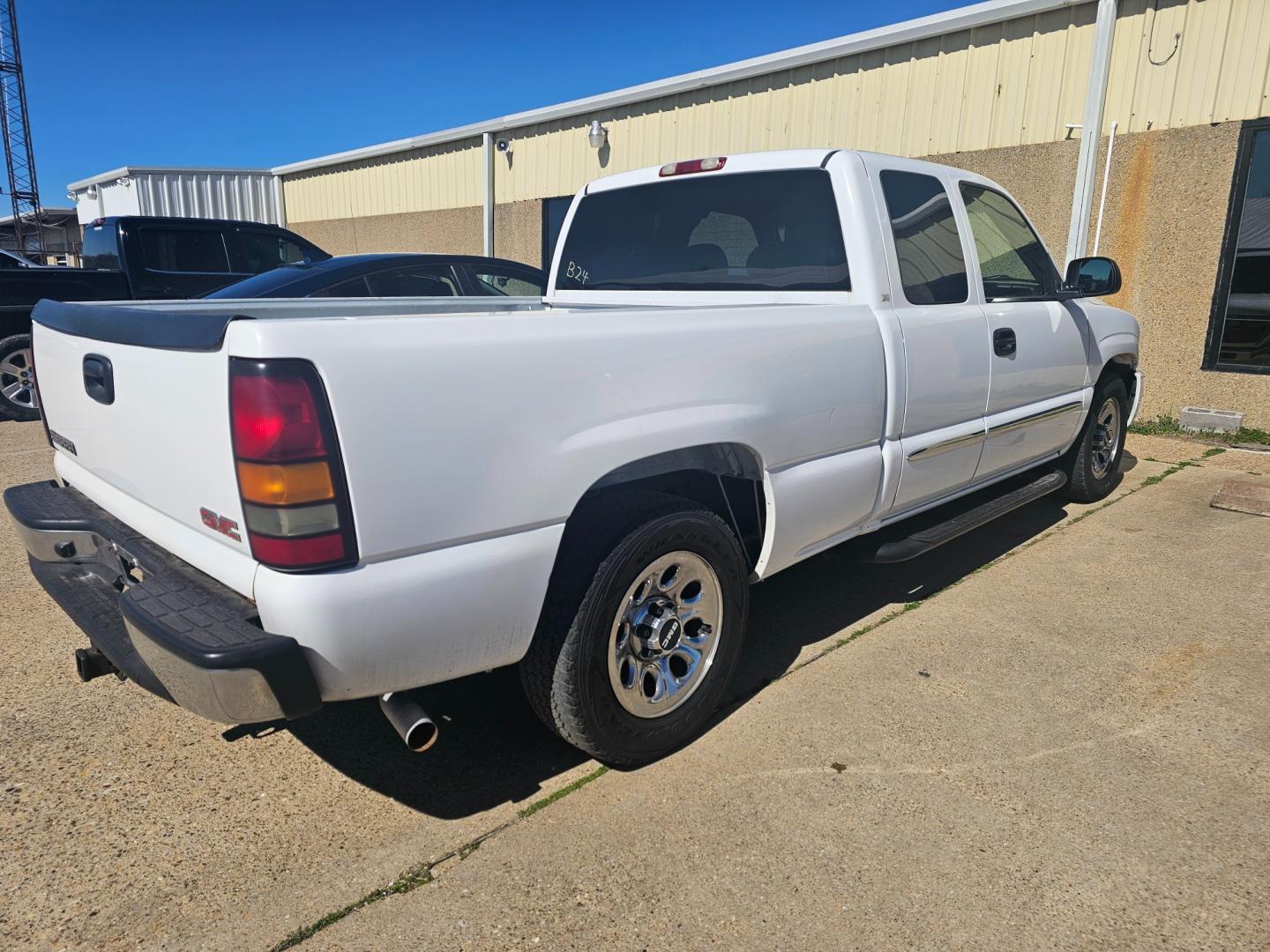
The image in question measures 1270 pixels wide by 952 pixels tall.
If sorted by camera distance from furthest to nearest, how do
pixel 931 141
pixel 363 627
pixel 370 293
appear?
pixel 931 141
pixel 370 293
pixel 363 627

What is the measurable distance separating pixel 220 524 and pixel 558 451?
2.71ft

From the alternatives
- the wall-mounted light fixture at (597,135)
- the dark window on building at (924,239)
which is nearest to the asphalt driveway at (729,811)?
the dark window on building at (924,239)

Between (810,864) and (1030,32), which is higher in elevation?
(1030,32)

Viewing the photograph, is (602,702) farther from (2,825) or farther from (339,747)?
(2,825)

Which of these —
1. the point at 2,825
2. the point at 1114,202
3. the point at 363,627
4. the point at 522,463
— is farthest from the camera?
the point at 1114,202

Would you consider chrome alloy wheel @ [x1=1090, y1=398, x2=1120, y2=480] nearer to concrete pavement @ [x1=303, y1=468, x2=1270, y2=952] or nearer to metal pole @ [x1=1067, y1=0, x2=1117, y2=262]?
concrete pavement @ [x1=303, y1=468, x2=1270, y2=952]

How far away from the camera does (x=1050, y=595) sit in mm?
4090

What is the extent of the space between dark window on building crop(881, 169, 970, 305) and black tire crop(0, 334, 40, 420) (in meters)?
8.23

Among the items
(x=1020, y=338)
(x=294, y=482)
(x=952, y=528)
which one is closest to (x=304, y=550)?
(x=294, y=482)

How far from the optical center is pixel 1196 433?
773cm

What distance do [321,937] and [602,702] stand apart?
0.91 metres

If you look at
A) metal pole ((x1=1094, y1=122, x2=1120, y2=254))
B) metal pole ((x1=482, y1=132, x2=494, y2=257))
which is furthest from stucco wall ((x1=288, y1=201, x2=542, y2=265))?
metal pole ((x1=1094, y1=122, x2=1120, y2=254))

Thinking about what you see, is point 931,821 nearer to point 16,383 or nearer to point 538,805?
point 538,805

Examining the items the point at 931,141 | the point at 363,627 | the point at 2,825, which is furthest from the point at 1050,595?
the point at 931,141
